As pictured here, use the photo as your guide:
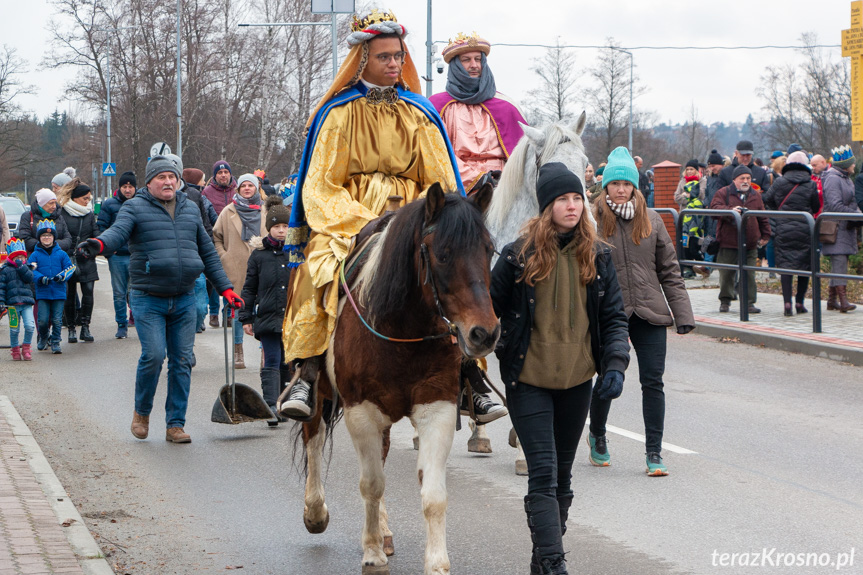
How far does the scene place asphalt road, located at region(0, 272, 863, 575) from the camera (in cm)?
539

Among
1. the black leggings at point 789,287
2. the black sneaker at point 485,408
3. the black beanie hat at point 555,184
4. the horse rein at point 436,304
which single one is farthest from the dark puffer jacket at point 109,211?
the black beanie hat at point 555,184

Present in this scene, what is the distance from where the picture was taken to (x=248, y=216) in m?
12.2

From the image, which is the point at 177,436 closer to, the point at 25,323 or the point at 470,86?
the point at 470,86

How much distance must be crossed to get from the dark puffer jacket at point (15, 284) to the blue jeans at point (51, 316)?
0.34 metres

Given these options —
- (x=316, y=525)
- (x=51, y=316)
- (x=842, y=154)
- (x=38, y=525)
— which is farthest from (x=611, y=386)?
(x=842, y=154)

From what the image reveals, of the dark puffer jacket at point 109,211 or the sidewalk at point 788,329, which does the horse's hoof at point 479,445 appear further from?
the dark puffer jacket at point 109,211

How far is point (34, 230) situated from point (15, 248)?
2.32 ft

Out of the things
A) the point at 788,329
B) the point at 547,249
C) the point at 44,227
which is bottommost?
the point at 788,329

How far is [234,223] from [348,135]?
22.3 ft

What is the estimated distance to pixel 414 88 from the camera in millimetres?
6074

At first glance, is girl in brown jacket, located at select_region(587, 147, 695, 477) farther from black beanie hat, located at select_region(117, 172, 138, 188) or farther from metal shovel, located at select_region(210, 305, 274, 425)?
black beanie hat, located at select_region(117, 172, 138, 188)

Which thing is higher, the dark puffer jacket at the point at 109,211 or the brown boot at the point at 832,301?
the dark puffer jacket at the point at 109,211

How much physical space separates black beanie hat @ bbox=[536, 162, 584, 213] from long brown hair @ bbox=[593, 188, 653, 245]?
221 centimetres

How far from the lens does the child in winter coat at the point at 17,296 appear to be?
1325 centimetres
